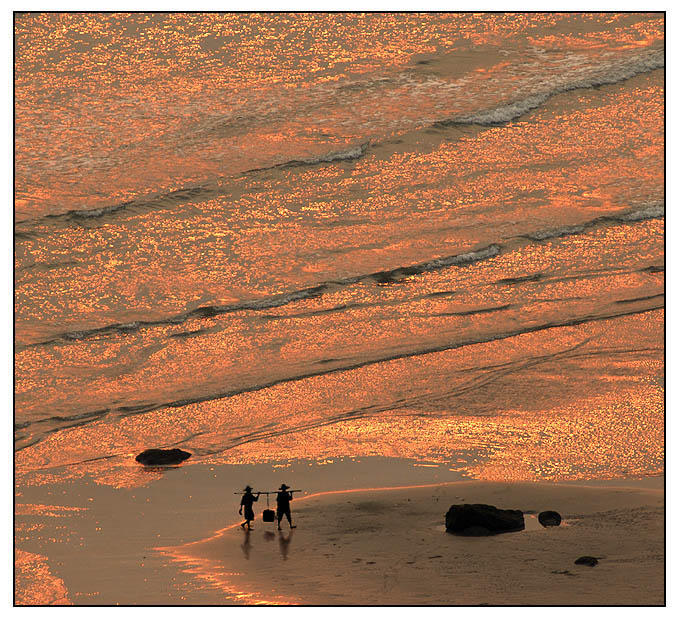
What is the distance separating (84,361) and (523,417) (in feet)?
30.0

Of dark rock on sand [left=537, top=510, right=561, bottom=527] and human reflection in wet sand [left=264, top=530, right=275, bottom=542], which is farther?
human reflection in wet sand [left=264, top=530, right=275, bottom=542]

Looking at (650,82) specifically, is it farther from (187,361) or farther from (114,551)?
(114,551)

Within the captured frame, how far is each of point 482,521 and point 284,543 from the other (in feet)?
9.16

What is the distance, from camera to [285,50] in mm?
42344

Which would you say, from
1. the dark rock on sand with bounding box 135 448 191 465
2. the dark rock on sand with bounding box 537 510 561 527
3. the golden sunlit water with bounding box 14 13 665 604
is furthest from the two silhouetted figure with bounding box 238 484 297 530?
the dark rock on sand with bounding box 537 510 561 527

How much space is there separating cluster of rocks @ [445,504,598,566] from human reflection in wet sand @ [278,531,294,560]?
2.22 metres

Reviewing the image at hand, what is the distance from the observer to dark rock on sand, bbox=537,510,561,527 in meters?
17.5

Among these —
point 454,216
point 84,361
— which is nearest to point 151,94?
point 454,216

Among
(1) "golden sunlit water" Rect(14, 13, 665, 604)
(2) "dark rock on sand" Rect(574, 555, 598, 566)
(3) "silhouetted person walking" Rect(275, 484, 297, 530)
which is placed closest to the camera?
(2) "dark rock on sand" Rect(574, 555, 598, 566)

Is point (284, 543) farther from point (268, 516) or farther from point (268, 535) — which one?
point (268, 516)

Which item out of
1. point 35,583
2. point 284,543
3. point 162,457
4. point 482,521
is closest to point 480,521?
point 482,521

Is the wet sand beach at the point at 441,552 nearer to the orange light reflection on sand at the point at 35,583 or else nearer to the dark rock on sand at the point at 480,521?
the dark rock on sand at the point at 480,521

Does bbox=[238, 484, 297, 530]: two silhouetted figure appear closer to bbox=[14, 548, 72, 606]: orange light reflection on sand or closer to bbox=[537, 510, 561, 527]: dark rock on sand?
bbox=[14, 548, 72, 606]: orange light reflection on sand

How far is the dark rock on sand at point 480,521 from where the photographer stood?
1716cm
